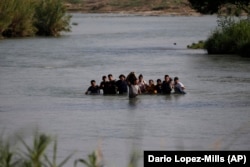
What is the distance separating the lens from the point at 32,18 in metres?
83.7

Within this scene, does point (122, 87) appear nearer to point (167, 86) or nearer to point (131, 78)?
point (167, 86)

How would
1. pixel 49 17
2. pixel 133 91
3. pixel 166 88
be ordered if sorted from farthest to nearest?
pixel 49 17 < pixel 166 88 < pixel 133 91

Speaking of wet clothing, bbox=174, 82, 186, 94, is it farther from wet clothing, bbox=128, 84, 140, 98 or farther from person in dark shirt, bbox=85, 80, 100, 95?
person in dark shirt, bbox=85, 80, 100, 95

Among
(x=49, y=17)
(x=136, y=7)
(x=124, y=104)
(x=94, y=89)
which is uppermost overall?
(x=49, y=17)

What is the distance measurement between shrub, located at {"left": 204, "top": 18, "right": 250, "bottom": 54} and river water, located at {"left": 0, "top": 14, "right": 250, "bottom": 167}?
1.17 meters

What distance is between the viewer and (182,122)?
86.1ft

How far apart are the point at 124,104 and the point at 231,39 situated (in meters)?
25.1

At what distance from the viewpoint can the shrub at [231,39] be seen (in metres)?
53.7

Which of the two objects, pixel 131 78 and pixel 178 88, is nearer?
pixel 131 78

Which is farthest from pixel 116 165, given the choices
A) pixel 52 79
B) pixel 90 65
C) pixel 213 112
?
pixel 90 65

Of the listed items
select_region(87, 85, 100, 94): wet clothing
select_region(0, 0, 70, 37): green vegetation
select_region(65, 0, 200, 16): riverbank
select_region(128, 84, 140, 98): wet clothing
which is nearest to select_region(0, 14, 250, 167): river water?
select_region(128, 84, 140, 98): wet clothing

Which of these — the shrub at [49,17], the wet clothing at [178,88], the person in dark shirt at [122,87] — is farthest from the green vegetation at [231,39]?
the shrub at [49,17]

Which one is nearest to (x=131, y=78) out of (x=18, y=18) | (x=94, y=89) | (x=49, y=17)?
(x=94, y=89)

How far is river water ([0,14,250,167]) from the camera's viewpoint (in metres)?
22.3
